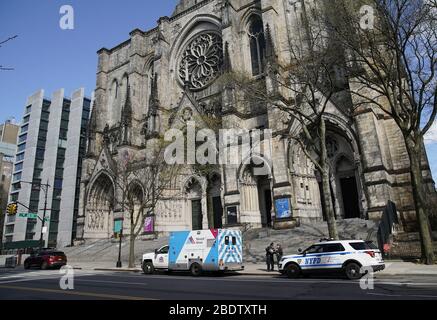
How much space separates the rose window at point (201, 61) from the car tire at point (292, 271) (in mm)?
23711

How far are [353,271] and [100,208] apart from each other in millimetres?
30230

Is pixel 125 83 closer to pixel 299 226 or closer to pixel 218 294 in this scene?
pixel 299 226

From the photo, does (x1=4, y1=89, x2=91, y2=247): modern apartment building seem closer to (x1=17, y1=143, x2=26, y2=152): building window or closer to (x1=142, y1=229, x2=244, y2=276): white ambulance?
(x1=17, y1=143, x2=26, y2=152): building window

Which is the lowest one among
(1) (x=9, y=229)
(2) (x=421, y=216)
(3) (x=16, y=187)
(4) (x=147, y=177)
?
(2) (x=421, y=216)

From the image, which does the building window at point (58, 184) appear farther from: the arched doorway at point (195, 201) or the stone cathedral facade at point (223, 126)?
the arched doorway at point (195, 201)

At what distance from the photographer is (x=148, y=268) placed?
57.2ft

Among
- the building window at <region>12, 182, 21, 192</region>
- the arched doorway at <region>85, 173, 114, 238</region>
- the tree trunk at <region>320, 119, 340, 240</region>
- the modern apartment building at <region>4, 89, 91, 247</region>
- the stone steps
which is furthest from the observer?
the building window at <region>12, 182, 21, 192</region>

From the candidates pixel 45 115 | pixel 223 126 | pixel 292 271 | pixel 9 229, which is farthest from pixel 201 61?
pixel 9 229

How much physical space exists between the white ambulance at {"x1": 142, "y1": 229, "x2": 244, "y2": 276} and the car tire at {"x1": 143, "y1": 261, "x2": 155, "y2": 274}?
25 centimetres

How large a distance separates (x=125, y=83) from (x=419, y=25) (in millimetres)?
33747

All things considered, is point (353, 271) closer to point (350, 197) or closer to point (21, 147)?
point (350, 197)

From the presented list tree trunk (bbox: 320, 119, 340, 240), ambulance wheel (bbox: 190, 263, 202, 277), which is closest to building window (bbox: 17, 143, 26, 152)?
ambulance wheel (bbox: 190, 263, 202, 277)

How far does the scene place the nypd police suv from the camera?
1170 cm

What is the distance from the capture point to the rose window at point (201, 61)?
34719 mm
